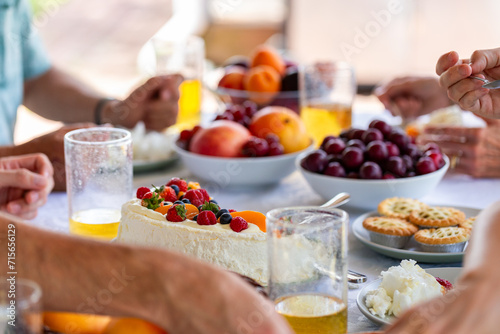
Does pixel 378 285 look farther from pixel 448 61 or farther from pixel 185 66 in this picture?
pixel 185 66

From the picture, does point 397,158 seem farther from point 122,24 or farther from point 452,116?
point 122,24

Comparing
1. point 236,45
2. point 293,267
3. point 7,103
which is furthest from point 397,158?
point 236,45

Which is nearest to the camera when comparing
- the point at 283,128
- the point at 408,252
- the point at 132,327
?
the point at 132,327

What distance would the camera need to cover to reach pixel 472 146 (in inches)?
71.1

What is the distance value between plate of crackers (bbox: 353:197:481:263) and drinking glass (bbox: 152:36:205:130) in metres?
1.10

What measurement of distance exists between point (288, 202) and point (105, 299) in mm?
947

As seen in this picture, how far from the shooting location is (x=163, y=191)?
3.98ft

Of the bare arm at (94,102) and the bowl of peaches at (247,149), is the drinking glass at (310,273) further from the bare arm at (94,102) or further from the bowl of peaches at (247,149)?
the bare arm at (94,102)

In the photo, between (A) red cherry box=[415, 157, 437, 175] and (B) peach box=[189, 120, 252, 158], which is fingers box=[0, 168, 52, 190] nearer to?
(B) peach box=[189, 120, 252, 158]

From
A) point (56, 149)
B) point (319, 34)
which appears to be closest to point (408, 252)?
point (56, 149)

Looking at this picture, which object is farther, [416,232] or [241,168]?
[241,168]

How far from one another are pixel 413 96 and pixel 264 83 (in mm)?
525

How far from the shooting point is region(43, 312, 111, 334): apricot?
808 mm

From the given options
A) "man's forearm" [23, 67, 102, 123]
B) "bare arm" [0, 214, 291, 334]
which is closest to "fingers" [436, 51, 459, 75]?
"bare arm" [0, 214, 291, 334]
